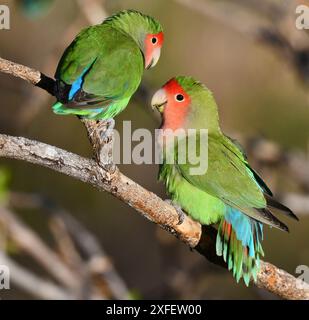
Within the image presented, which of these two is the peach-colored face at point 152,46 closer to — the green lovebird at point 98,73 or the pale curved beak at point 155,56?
the pale curved beak at point 155,56

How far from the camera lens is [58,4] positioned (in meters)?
7.27

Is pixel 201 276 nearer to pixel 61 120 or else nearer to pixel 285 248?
pixel 285 248

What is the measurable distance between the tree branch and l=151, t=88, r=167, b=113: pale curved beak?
2.32ft

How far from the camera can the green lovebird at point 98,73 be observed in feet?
12.5

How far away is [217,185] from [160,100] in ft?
1.99

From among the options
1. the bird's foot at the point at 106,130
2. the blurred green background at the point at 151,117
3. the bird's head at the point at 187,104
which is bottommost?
the bird's foot at the point at 106,130

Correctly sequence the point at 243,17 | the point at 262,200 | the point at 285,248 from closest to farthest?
the point at 262,200 < the point at 243,17 < the point at 285,248

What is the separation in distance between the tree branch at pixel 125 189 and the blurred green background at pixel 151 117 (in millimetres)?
3052

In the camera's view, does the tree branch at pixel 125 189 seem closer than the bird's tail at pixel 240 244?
Yes

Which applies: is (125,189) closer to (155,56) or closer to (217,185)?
(217,185)

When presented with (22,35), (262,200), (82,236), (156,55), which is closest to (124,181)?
(262,200)

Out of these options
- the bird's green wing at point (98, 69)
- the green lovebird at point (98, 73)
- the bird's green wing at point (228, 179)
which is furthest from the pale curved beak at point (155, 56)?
the bird's green wing at point (228, 179)

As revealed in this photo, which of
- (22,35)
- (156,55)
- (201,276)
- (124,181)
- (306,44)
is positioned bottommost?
(124,181)
